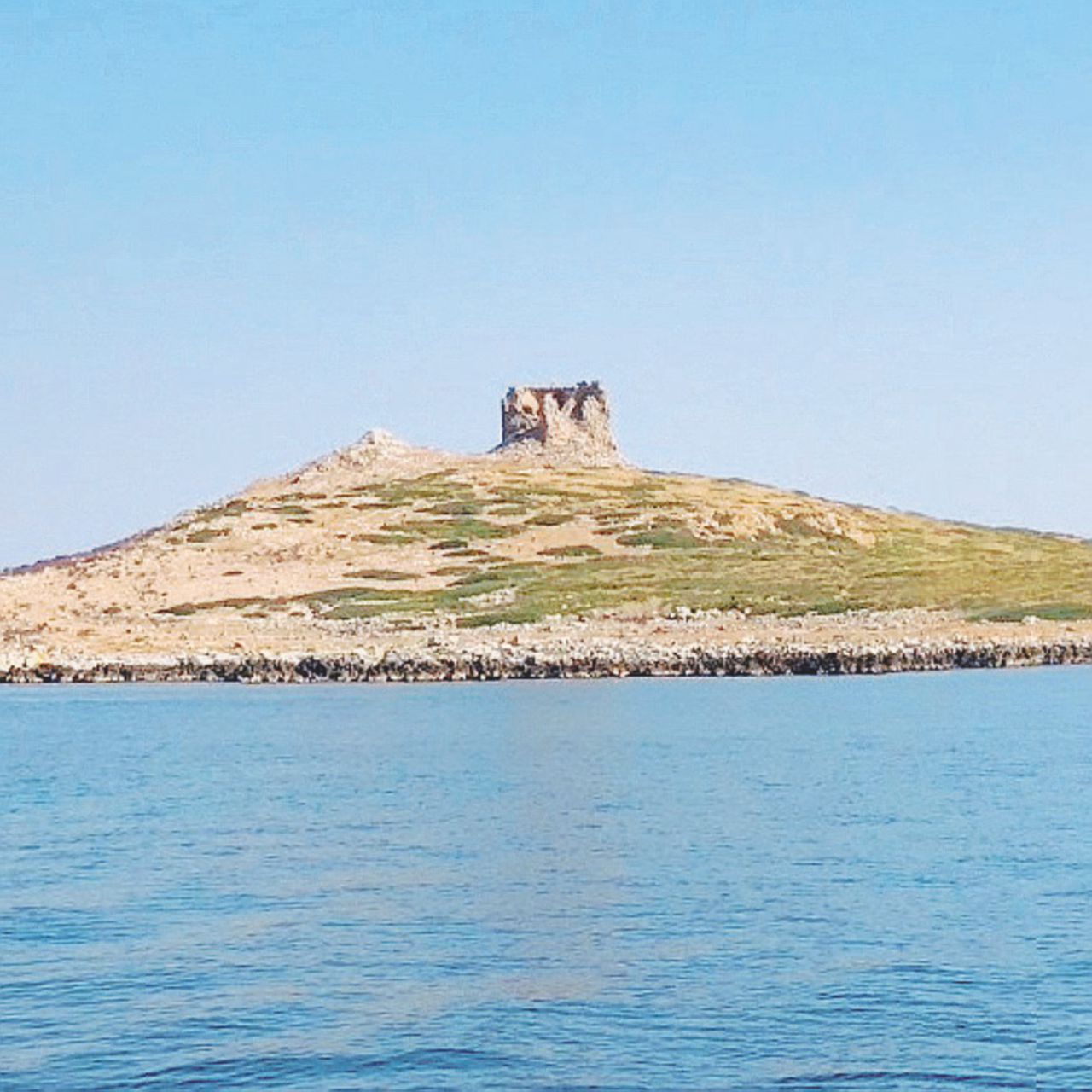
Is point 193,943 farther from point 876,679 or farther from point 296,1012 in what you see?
point 876,679

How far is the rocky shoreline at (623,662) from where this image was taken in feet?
236

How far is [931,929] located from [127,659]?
2269 inches

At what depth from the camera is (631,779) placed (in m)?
38.7

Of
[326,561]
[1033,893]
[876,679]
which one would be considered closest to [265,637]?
[326,561]

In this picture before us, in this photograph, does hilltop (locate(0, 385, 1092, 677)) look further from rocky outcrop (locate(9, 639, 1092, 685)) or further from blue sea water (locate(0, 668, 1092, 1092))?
blue sea water (locate(0, 668, 1092, 1092))

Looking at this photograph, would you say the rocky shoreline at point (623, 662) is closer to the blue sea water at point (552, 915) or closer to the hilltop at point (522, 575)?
the hilltop at point (522, 575)

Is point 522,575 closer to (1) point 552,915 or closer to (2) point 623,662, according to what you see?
(2) point 623,662

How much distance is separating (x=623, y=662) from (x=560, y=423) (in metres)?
74.3

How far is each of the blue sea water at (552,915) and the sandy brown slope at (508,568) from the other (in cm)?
3793

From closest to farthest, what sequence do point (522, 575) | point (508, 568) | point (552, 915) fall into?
point (552, 915) → point (522, 575) → point (508, 568)

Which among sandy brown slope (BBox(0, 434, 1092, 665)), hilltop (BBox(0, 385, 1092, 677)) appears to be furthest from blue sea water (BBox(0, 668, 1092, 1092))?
sandy brown slope (BBox(0, 434, 1092, 665))

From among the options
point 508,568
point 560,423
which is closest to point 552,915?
point 508,568

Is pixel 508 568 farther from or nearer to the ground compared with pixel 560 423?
nearer to the ground

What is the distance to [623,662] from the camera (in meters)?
72.8
